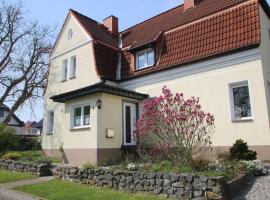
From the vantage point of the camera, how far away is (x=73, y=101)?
50.3 ft

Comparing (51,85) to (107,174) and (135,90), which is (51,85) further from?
(107,174)

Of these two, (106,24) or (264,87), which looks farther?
(106,24)

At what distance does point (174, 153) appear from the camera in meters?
9.96

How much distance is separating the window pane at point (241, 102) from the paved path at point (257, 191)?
4151 mm

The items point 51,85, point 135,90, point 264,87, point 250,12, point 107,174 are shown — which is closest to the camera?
point 107,174

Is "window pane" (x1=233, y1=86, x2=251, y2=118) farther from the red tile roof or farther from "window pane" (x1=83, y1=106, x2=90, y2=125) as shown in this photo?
"window pane" (x1=83, y1=106, x2=90, y2=125)

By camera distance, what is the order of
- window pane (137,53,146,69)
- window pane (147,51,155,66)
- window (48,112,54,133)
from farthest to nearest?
window (48,112,54,133), window pane (137,53,146,69), window pane (147,51,155,66)

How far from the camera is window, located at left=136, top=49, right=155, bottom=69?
16797 mm

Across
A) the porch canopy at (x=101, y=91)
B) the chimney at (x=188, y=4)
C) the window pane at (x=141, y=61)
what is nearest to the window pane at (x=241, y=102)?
the porch canopy at (x=101, y=91)

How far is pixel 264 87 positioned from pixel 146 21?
12.5 meters

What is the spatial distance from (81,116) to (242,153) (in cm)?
833

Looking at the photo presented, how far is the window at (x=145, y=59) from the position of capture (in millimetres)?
16797

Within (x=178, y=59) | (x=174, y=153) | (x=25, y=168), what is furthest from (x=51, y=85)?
(x=174, y=153)

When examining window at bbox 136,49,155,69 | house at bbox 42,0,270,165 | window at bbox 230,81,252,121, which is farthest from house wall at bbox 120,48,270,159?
window at bbox 136,49,155,69
